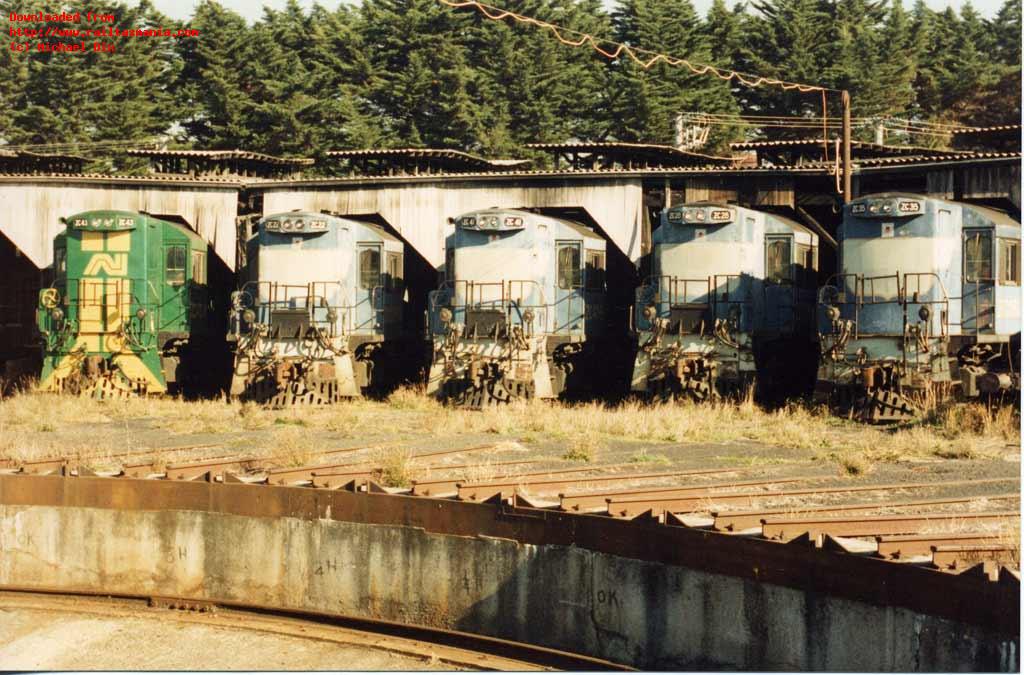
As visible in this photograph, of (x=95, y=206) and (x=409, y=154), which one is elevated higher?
(x=409, y=154)

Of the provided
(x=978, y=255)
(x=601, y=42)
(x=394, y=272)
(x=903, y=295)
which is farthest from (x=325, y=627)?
(x=601, y=42)

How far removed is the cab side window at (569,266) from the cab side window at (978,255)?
7.96 metres

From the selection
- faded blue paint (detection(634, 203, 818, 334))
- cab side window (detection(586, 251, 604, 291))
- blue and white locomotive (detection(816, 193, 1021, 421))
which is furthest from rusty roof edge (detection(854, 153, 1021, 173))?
cab side window (detection(586, 251, 604, 291))

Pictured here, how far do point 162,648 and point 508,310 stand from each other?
13171 millimetres

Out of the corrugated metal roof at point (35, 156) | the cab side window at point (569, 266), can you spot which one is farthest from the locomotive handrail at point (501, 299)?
the corrugated metal roof at point (35, 156)

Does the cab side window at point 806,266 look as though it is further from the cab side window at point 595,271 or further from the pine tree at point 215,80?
the pine tree at point 215,80

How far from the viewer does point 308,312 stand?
Answer: 25672mm

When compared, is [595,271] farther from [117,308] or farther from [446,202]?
[117,308]

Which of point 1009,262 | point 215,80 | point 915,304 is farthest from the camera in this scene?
point 215,80

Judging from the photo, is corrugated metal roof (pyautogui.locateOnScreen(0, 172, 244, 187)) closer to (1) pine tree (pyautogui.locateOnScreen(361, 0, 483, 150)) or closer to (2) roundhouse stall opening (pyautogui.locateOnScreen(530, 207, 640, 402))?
(1) pine tree (pyautogui.locateOnScreen(361, 0, 483, 150))

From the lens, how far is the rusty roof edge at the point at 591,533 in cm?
978

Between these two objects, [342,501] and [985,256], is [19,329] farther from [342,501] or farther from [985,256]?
[985,256]

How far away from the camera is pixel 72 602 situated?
14.6m

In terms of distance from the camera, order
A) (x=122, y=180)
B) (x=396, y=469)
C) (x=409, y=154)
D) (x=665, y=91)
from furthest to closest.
Result: (x=665, y=91) < (x=409, y=154) < (x=122, y=180) < (x=396, y=469)
